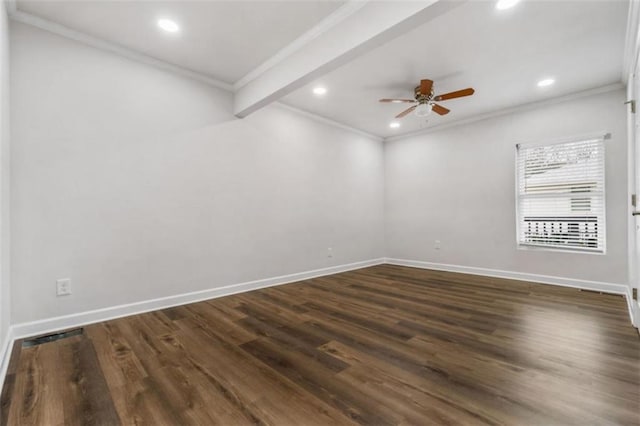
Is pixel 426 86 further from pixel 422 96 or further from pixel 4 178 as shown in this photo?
pixel 4 178

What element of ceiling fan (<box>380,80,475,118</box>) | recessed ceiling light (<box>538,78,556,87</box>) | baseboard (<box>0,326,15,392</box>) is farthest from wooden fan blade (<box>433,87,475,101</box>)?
baseboard (<box>0,326,15,392</box>)

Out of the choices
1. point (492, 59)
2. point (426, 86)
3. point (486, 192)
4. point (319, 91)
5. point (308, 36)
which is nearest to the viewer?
point (308, 36)

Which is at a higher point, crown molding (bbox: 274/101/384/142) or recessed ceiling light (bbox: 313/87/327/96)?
recessed ceiling light (bbox: 313/87/327/96)

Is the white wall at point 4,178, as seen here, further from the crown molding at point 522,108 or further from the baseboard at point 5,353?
the crown molding at point 522,108

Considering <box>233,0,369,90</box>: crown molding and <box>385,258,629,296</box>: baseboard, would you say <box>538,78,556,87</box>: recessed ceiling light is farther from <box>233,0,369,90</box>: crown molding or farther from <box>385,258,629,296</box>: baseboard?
<box>233,0,369,90</box>: crown molding

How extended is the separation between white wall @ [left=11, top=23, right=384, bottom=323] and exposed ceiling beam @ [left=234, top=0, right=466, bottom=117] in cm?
81

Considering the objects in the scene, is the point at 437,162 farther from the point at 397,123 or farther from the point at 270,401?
the point at 270,401

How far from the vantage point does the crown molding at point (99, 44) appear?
237 centimetres

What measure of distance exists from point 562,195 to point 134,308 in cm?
563

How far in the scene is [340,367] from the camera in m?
1.81

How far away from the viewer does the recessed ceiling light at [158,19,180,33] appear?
2.48 metres

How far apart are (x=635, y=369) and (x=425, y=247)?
3726 millimetres

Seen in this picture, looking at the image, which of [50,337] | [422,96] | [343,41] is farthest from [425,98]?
[50,337]

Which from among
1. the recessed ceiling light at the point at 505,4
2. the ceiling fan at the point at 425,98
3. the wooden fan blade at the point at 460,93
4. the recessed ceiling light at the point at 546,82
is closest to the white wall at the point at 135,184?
the ceiling fan at the point at 425,98
